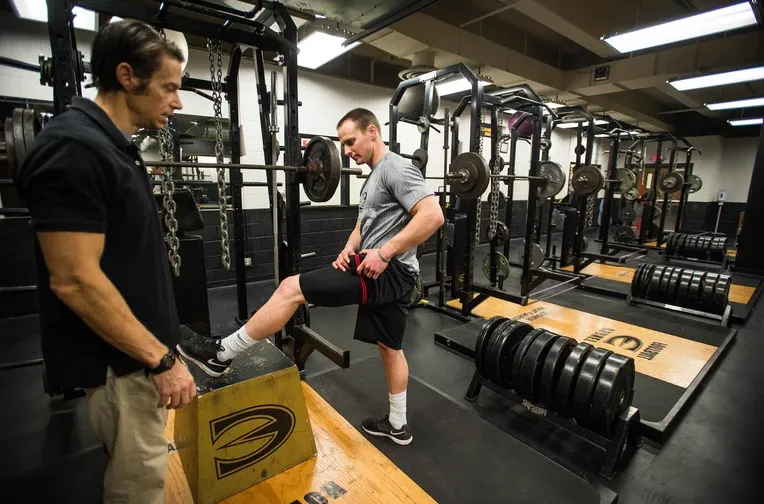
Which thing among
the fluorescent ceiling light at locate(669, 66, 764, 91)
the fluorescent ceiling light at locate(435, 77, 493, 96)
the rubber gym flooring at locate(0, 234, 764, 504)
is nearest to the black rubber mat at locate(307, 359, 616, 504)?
the rubber gym flooring at locate(0, 234, 764, 504)

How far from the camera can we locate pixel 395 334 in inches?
60.1

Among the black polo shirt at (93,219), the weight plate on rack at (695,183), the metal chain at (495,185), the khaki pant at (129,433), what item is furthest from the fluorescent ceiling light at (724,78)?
the khaki pant at (129,433)

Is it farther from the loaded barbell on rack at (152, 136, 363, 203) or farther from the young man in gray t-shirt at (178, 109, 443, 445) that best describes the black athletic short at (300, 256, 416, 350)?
the loaded barbell on rack at (152, 136, 363, 203)

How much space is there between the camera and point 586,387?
1.61 m

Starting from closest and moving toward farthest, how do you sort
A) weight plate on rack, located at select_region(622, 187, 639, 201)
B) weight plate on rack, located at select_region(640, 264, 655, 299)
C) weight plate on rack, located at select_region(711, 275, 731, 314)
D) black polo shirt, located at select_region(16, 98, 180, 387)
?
black polo shirt, located at select_region(16, 98, 180, 387), weight plate on rack, located at select_region(711, 275, 731, 314), weight plate on rack, located at select_region(640, 264, 655, 299), weight plate on rack, located at select_region(622, 187, 639, 201)

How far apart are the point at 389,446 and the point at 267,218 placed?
3.30 metres

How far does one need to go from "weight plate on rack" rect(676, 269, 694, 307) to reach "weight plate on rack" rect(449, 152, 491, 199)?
2.13 metres

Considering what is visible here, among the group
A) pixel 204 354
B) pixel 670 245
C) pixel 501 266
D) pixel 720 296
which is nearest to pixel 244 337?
pixel 204 354

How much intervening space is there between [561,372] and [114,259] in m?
1.74

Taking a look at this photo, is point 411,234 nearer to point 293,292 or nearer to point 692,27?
point 293,292

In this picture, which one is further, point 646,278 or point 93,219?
point 646,278

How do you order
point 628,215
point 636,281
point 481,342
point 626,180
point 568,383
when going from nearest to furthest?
point 568,383
point 481,342
point 636,281
point 626,180
point 628,215

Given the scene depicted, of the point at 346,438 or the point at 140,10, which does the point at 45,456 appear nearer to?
the point at 346,438

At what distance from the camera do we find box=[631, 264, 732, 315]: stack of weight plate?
3258 millimetres
